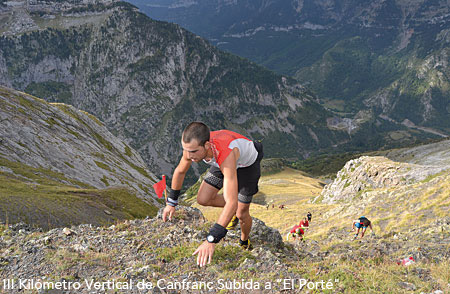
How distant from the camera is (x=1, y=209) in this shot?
60.2 ft

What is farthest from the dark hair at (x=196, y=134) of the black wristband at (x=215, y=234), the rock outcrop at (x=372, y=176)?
the rock outcrop at (x=372, y=176)

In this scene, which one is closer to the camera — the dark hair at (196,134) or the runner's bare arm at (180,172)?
the dark hair at (196,134)

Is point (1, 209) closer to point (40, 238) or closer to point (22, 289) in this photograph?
point (40, 238)

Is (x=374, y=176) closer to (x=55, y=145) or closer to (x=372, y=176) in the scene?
(x=372, y=176)

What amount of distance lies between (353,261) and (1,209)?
2160cm

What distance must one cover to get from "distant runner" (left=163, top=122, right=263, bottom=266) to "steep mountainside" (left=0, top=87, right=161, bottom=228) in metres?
15.1

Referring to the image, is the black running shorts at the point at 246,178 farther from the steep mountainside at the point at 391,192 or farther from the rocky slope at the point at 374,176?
the rocky slope at the point at 374,176

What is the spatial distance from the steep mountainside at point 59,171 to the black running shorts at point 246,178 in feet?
50.6

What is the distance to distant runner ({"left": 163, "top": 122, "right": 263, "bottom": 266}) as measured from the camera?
287 inches

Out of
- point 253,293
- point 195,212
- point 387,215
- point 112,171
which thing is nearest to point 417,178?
point 387,215

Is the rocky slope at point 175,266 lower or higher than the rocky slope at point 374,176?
higher

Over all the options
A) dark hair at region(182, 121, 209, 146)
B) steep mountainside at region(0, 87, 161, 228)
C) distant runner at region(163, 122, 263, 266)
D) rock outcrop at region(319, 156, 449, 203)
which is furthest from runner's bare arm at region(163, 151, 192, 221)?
rock outcrop at region(319, 156, 449, 203)

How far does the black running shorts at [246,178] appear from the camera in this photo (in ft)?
31.2

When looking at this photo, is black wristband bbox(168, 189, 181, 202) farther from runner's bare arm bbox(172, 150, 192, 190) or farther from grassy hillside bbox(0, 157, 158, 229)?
grassy hillside bbox(0, 157, 158, 229)
